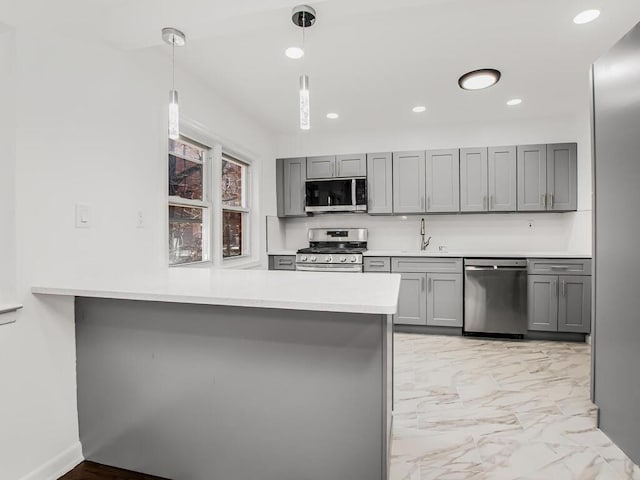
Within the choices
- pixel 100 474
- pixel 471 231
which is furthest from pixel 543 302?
pixel 100 474

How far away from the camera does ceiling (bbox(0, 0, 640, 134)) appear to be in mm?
1776

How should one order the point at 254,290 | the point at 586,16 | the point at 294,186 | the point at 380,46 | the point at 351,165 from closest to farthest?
the point at 254,290, the point at 586,16, the point at 380,46, the point at 351,165, the point at 294,186

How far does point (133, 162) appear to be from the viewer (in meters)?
2.19

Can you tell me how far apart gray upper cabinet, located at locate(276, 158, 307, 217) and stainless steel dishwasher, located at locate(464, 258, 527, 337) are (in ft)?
7.02

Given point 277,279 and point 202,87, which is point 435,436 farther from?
point 202,87

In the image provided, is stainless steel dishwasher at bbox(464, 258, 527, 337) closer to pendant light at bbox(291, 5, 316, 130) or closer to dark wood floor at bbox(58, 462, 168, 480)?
pendant light at bbox(291, 5, 316, 130)

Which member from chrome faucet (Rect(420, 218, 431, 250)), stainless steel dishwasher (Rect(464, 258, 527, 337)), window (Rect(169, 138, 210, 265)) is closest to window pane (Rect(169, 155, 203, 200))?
window (Rect(169, 138, 210, 265))

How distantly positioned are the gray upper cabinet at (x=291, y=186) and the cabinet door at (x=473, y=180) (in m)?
1.92

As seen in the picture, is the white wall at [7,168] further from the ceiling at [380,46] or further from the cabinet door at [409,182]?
the cabinet door at [409,182]

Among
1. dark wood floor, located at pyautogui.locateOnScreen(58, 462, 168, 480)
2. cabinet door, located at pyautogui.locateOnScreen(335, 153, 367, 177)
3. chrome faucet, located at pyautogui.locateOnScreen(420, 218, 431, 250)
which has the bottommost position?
dark wood floor, located at pyautogui.locateOnScreen(58, 462, 168, 480)

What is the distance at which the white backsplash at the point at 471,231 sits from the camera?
3.97 metres

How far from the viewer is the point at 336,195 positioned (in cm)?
428

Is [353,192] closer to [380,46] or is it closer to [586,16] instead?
[380,46]

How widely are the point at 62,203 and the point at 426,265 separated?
Result: 3.27 metres
